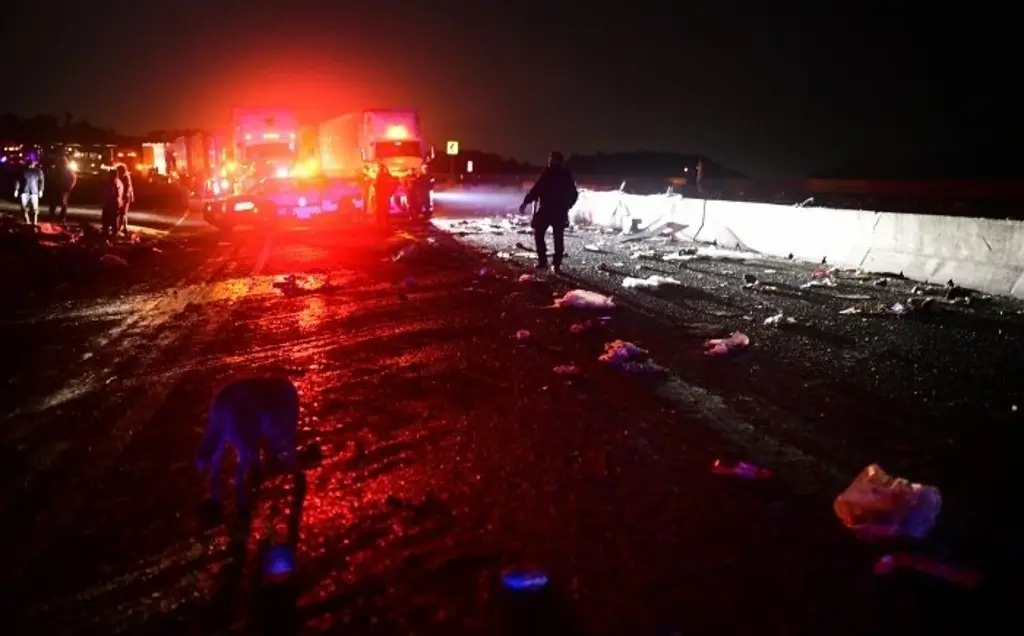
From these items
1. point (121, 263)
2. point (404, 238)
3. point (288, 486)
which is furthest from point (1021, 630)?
point (404, 238)

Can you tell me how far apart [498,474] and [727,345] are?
383 centimetres

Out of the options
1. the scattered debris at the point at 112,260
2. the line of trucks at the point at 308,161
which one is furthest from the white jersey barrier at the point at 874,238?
the scattered debris at the point at 112,260

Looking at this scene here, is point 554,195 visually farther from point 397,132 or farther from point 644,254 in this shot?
point 397,132

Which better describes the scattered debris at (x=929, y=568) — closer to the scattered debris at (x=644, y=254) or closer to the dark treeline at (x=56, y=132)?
the scattered debris at (x=644, y=254)

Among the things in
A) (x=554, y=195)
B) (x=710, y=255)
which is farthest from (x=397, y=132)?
(x=554, y=195)

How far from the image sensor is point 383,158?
102 feet

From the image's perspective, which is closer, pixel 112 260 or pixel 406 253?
pixel 112 260

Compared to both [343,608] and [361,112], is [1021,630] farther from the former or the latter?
[361,112]

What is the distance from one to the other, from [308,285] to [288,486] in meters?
8.25

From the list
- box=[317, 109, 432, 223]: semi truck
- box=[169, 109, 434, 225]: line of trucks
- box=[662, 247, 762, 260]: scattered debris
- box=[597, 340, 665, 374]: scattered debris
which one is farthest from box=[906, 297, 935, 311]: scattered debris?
box=[169, 109, 434, 225]: line of trucks

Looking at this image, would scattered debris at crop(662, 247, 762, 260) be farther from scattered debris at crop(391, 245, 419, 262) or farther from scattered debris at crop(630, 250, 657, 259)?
scattered debris at crop(391, 245, 419, 262)

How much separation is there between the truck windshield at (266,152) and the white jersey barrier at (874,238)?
17685 mm

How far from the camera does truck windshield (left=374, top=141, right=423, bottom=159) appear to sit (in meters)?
31.1

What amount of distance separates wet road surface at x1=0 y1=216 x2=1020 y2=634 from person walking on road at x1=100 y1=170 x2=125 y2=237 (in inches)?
421
